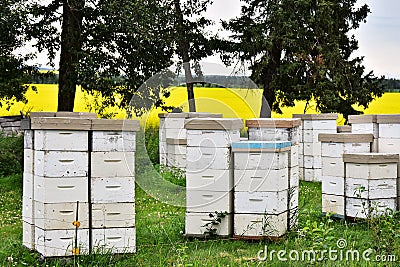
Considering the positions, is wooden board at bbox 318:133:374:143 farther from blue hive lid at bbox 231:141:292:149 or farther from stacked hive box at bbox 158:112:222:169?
stacked hive box at bbox 158:112:222:169

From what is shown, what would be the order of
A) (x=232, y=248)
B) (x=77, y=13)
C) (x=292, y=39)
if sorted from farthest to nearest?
(x=292, y=39) < (x=77, y=13) < (x=232, y=248)

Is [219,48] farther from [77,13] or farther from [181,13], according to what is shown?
[77,13]

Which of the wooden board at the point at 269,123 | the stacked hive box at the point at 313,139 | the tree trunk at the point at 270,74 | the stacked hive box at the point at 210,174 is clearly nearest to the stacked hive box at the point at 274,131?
the wooden board at the point at 269,123

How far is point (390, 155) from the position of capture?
20.9 feet

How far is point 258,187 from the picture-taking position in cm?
545

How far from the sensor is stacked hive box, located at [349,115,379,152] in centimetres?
692

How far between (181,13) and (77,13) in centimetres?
349

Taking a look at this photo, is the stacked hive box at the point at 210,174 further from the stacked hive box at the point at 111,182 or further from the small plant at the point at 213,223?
the stacked hive box at the point at 111,182

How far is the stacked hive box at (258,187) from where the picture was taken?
544 centimetres

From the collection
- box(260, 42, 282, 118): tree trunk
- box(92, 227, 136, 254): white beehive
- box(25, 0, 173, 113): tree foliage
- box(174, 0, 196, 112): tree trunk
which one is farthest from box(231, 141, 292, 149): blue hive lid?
box(260, 42, 282, 118): tree trunk

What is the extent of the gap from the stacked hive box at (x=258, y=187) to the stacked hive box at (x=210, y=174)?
0.09 metres

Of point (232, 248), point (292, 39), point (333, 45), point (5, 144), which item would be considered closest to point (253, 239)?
point (232, 248)

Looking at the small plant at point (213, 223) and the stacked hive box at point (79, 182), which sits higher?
the stacked hive box at point (79, 182)

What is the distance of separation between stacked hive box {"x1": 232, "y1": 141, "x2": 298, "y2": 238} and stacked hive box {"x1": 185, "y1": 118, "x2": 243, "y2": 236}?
91mm
